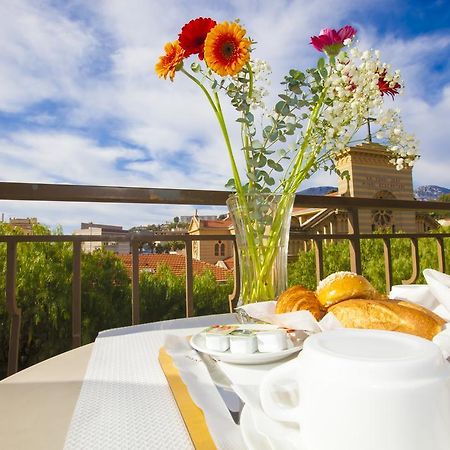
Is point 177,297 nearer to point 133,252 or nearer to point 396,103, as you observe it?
point 133,252

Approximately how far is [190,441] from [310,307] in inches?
15.3

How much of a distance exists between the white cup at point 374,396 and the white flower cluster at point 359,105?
730 mm

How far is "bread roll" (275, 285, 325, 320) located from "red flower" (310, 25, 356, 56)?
63 cm

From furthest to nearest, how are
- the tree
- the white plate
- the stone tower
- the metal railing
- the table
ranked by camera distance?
the stone tower → the tree → the metal railing → the white plate → the table

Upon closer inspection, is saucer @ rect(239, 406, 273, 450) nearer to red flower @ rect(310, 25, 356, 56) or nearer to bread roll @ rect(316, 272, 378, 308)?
bread roll @ rect(316, 272, 378, 308)

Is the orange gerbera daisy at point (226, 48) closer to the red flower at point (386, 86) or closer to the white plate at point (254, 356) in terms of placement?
the red flower at point (386, 86)

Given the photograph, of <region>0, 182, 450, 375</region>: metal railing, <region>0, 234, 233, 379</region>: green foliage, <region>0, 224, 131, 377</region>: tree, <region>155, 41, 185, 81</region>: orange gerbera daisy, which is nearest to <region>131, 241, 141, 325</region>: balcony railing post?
<region>0, 182, 450, 375</region>: metal railing

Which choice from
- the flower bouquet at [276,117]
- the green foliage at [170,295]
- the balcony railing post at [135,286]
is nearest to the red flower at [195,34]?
the flower bouquet at [276,117]

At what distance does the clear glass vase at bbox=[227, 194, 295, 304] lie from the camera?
92 cm

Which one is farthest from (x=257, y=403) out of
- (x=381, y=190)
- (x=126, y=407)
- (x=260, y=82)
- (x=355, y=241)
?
(x=381, y=190)

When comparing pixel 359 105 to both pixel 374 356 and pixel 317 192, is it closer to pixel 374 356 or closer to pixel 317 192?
pixel 374 356

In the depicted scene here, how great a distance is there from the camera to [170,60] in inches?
37.4

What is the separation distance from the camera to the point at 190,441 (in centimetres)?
37

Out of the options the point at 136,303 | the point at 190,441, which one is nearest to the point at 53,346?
the point at 136,303
